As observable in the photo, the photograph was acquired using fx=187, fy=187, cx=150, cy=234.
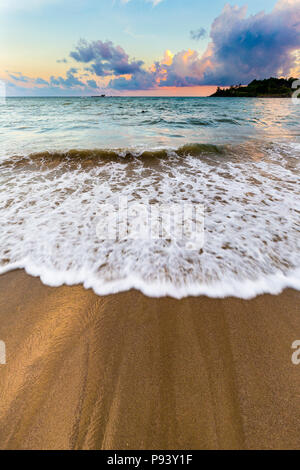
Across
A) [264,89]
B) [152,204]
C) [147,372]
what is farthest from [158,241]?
[264,89]

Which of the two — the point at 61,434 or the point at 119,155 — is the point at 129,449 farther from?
the point at 119,155

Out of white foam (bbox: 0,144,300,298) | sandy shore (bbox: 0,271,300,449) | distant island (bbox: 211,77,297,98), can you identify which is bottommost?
sandy shore (bbox: 0,271,300,449)

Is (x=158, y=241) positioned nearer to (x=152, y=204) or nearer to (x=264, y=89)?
(x=152, y=204)

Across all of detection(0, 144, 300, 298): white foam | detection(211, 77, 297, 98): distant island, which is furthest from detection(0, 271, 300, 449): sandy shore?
detection(211, 77, 297, 98): distant island

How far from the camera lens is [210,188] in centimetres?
445

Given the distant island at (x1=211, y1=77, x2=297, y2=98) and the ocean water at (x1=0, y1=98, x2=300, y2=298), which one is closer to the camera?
the ocean water at (x1=0, y1=98, x2=300, y2=298)

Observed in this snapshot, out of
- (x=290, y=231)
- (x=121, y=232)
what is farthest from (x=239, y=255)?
(x=121, y=232)

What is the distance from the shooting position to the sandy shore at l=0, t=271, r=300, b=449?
3.77ft

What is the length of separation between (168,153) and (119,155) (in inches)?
71.5

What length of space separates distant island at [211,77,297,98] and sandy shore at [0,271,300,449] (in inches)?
5294

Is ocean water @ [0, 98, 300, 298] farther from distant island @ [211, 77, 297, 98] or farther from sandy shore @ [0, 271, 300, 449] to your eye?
distant island @ [211, 77, 297, 98]

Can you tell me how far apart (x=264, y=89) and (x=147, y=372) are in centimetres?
15382

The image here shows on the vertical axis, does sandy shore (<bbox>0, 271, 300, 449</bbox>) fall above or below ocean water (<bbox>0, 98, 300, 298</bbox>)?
below
